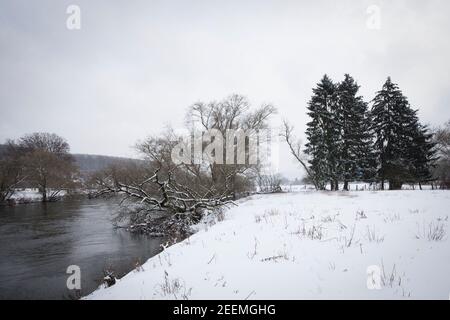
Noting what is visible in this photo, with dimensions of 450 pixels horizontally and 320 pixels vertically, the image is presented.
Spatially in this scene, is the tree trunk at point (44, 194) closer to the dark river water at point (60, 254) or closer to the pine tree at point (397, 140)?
the dark river water at point (60, 254)

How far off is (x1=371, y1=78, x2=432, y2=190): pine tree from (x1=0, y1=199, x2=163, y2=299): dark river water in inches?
911

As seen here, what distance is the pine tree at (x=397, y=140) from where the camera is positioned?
2380 cm

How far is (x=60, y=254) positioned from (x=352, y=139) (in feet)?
87.2

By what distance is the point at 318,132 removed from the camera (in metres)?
26.4

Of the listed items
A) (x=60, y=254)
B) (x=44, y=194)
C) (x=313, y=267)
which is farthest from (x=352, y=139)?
(x=44, y=194)

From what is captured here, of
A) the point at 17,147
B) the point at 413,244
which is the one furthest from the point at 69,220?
the point at 17,147

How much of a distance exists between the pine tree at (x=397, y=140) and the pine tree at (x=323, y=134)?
433cm

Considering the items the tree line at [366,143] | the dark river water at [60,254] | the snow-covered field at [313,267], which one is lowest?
the dark river water at [60,254]

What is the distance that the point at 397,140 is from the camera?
2475 centimetres

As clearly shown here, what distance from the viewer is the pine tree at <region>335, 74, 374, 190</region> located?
83.4ft

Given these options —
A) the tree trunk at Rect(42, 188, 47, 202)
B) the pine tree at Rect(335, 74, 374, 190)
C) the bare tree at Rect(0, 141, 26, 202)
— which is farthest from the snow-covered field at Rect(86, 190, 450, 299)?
the tree trunk at Rect(42, 188, 47, 202)

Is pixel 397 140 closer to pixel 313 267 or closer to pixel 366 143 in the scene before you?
pixel 366 143

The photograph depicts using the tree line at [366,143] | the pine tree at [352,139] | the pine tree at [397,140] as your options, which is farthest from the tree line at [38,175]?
the pine tree at [397,140]
